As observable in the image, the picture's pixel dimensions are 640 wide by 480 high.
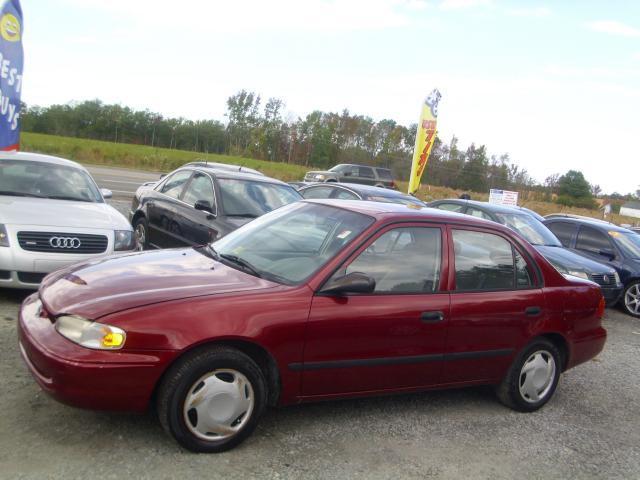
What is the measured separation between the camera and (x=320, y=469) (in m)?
3.22

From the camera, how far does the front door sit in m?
3.47

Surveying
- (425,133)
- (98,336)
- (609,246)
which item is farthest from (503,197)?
(98,336)

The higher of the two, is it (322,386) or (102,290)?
(102,290)

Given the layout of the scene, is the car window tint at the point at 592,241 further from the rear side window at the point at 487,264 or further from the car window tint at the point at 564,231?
the rear side window at the point at 487,264

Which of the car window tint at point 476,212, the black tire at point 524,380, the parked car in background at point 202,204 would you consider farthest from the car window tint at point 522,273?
the car window tint at point 476,212

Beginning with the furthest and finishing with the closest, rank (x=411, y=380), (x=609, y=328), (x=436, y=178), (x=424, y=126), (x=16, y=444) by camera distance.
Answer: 1. (x=436, y=178)
2. (x=424, y=126)
3. (x=609, y=328)
4. (x=411, y=380)
5. (x=16, y=444)

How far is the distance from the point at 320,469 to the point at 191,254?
5.92 feet

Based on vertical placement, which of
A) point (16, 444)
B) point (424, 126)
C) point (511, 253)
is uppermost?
point (424, 126)

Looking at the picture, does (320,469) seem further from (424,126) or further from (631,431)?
(424,126)

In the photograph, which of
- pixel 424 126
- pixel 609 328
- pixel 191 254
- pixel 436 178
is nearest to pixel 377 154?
pixel 436 178

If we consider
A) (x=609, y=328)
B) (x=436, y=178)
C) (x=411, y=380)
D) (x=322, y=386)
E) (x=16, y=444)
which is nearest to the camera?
(x=16, y=444)

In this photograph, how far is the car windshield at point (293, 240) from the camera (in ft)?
12.1

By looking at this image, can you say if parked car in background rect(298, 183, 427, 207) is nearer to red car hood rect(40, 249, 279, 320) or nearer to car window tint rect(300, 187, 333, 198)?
car window tint rect(300, 187, 333, 198)

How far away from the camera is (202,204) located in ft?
22.7
